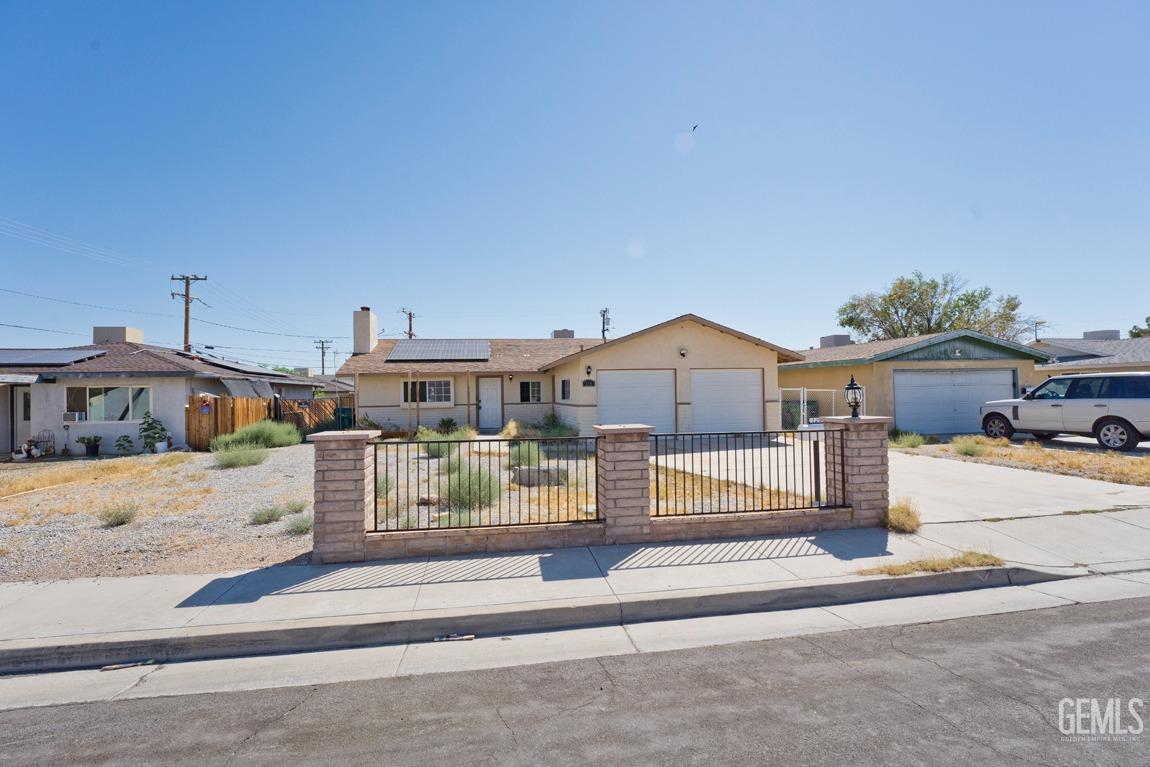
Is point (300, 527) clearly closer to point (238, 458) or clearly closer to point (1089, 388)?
point (238, 458)

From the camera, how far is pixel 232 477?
12.2 m

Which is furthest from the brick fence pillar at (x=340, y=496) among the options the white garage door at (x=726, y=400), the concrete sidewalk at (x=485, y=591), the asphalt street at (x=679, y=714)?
the white garage door at (x=726, y=400)

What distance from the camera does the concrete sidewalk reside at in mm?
4336

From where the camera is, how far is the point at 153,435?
1731 cm

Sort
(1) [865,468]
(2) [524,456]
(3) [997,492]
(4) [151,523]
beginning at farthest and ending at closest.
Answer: (2) [524,456] < (3) [997,492] < (4) [151,523] < (1) [865,468]

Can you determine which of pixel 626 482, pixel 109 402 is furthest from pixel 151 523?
pixel 109 402

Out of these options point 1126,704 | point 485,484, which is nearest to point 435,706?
point 1126,704

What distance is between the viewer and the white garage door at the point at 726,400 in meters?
17.9

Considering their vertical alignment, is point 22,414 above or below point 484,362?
below

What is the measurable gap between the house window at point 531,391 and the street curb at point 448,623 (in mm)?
18856

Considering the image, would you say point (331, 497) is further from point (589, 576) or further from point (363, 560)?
point (589, 576)

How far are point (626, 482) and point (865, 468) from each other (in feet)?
9.93

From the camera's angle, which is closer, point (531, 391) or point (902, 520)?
point (902, 520)

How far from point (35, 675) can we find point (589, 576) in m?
4.24
